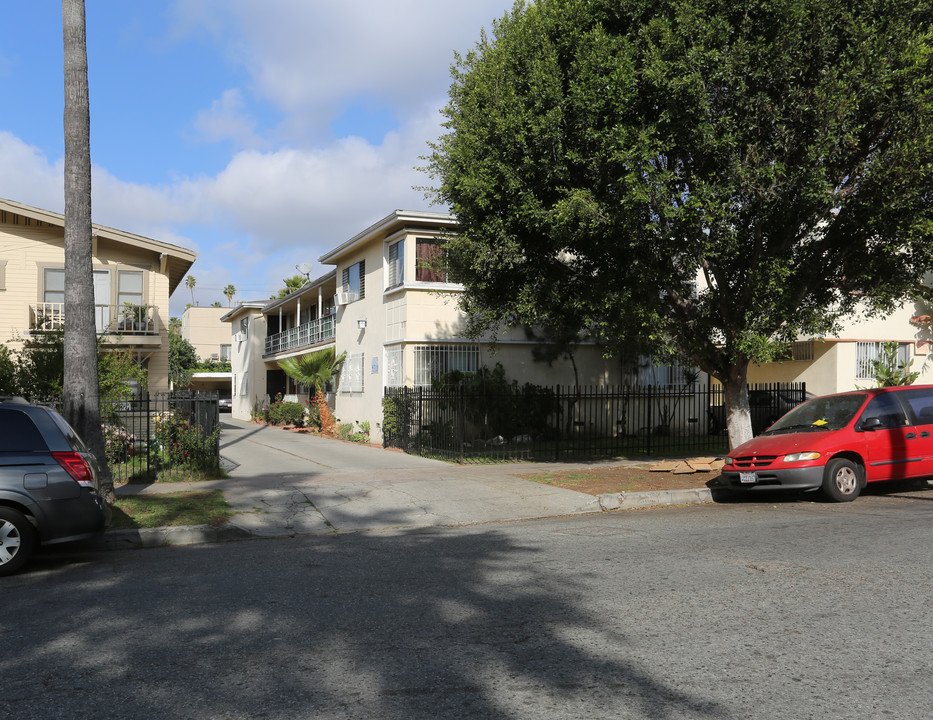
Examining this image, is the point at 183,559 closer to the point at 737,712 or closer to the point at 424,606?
the point at 424,606

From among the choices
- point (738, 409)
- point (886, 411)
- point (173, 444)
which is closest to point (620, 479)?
point (738, 409)

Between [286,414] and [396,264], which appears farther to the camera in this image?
[286,414]

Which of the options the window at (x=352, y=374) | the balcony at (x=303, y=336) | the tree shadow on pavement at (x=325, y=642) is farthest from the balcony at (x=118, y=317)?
the tree shadow on pavement at (x=325, y=642)

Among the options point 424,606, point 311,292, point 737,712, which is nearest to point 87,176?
point 424,606

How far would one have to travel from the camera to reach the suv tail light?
23.4 ft

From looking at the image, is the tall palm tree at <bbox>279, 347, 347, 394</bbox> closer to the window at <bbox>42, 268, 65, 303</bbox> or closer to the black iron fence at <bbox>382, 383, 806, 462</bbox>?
the black iron fence at <bbox>382, 383, 806, 462</bbox>

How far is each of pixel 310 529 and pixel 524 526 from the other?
108 inches

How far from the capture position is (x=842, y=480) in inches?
425

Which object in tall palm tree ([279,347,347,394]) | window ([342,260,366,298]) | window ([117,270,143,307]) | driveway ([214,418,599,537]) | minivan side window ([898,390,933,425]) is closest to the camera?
driveway ([214,418,599,537])

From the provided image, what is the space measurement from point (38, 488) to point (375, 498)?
5101mm

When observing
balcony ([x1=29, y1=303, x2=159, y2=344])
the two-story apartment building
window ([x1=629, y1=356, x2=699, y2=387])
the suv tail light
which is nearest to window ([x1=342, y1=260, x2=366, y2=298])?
the two-story apartment building

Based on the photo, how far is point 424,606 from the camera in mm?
5516

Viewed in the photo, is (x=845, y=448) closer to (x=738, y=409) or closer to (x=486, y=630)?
(x=738, y=409)

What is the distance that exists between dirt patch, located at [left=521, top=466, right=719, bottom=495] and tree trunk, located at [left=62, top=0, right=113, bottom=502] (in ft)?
22.9
